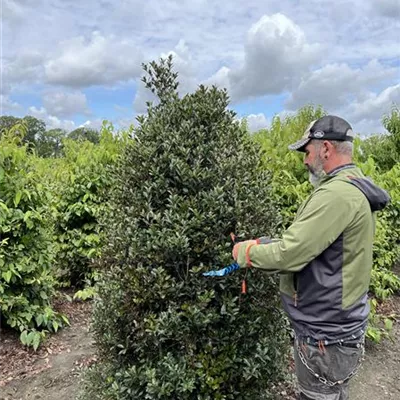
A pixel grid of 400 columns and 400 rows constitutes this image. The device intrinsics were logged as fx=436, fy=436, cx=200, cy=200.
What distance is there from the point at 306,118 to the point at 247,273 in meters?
3.64

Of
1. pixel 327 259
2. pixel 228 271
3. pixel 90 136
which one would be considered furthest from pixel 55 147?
pixel 327 259

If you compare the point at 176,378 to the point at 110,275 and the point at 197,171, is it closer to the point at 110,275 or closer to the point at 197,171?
the point at 110,275

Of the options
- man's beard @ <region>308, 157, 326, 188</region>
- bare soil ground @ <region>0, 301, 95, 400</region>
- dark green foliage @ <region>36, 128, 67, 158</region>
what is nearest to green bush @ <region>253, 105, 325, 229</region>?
man's beard @ <region>308, 157, 326, 188</region>

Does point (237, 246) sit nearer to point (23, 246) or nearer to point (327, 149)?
point (327, 149)

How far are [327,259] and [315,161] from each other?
55 cm

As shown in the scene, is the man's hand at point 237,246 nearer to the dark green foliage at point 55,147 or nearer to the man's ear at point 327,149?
the man's ear at point 327,149

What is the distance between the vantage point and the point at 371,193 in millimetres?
2285

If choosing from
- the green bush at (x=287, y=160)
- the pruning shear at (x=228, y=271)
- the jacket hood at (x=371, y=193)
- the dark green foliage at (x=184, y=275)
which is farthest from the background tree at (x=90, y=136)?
the jacket hood at (x=371, y=193)

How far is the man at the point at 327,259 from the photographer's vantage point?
7.06 ft

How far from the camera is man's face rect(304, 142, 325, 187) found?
2387 millimetres

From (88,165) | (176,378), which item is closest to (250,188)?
(176,378)

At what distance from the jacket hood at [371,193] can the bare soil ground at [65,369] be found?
6.63ft

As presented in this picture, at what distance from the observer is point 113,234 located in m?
2.67

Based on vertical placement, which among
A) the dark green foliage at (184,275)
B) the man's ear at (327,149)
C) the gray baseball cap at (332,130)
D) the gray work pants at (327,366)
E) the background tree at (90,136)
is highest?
the background tree at (90,136)
